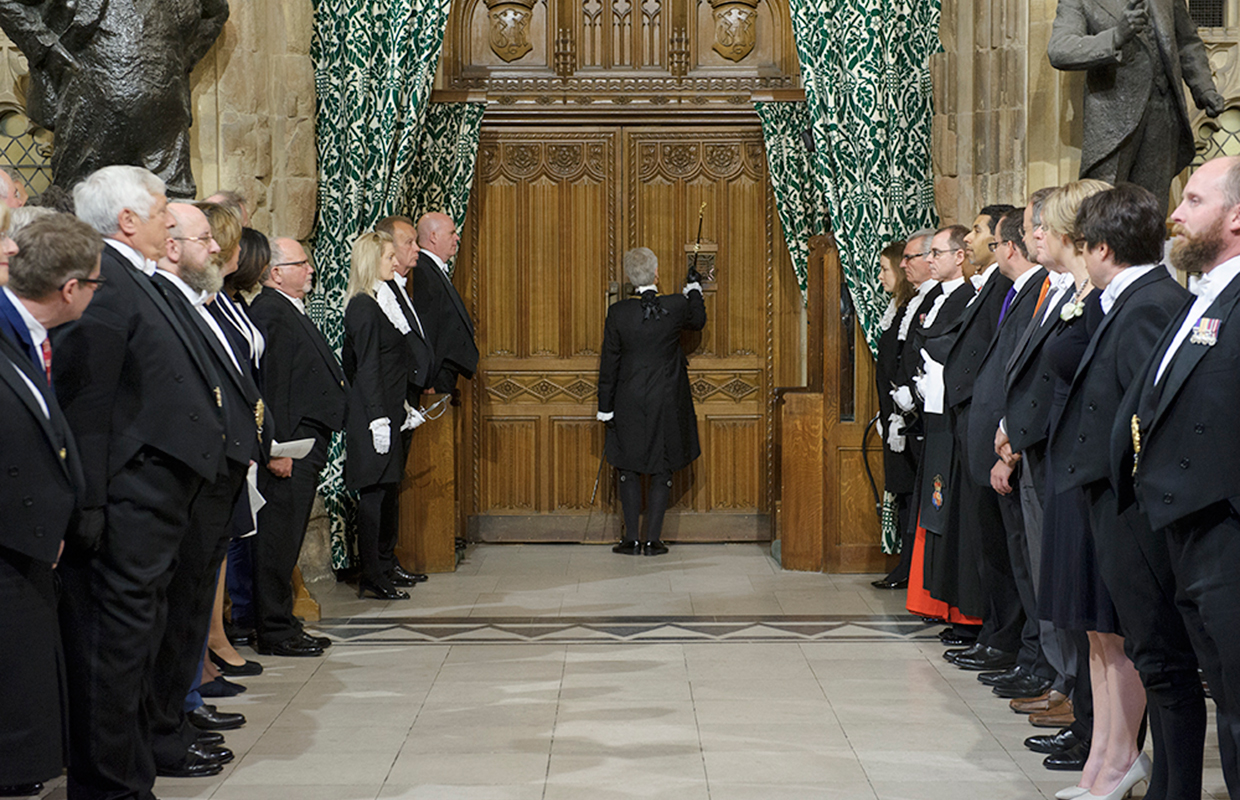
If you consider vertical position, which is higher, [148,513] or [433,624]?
[148,513]

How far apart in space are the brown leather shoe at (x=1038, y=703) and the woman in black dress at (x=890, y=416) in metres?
1.78

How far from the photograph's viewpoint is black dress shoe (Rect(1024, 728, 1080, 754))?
3.79 m

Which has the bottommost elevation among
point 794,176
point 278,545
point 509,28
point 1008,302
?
point 278,545

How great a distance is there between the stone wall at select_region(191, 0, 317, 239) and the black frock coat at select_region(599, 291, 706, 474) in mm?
1766

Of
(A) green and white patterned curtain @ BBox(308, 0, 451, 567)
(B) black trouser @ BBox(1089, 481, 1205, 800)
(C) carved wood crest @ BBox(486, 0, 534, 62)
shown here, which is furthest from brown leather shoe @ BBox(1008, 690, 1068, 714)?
(C) carved wood crest @ BBox(486, 0, 534, 62)

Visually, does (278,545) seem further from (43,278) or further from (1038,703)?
(1038,703)

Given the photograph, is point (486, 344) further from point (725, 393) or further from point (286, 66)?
point (286, 66)

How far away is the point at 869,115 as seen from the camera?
678 cm

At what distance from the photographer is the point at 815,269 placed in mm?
6777

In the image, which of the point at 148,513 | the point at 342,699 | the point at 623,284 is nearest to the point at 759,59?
the point at 623,284

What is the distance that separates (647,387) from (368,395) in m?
1.77

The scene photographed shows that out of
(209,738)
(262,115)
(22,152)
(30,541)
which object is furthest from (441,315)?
(30,541)

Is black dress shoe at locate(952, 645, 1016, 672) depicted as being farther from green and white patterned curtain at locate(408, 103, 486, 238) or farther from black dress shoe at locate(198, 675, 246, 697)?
green and white patterned curtain at locate(408, 103, 486, 238)

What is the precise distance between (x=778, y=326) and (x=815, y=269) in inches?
35.7
